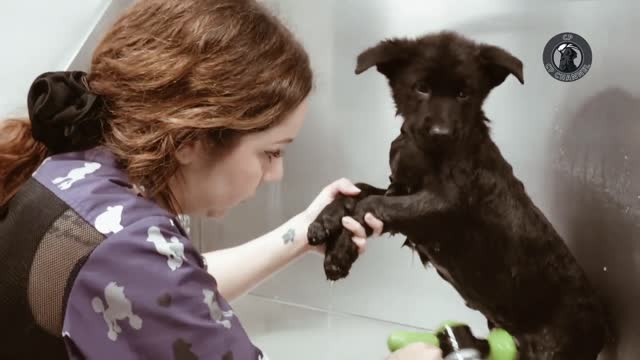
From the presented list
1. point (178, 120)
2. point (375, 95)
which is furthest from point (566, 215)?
point (178, 120)

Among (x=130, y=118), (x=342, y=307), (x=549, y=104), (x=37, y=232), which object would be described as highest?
(x=549, y=104)

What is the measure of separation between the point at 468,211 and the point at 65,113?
1.52 ft

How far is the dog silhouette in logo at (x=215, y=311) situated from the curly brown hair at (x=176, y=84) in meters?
0.14

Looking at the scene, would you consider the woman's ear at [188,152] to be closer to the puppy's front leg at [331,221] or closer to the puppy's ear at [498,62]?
the puppy's front leg at [331,221]

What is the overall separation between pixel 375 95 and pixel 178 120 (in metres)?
0.46

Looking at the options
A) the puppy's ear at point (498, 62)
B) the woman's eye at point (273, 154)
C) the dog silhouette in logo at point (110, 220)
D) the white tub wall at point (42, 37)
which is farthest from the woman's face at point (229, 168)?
the white tub wall at point (42, 37)

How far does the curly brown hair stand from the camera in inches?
27.6

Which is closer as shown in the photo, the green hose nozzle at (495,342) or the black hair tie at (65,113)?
the black hair tie at (65,113)

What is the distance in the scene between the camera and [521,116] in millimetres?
963

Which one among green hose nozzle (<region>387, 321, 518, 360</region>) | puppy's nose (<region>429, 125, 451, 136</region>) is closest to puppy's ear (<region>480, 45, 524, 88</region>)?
puppy's nose (<region>429, 125, 451, 136</region>)

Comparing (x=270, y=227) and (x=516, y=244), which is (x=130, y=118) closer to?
(x=516, y=244)

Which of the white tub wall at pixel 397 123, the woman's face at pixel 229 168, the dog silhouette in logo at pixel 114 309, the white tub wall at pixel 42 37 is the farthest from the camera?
the white tub wall at pixel 42 37

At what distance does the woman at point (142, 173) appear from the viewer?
634 millimetres

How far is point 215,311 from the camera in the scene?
670 mm
